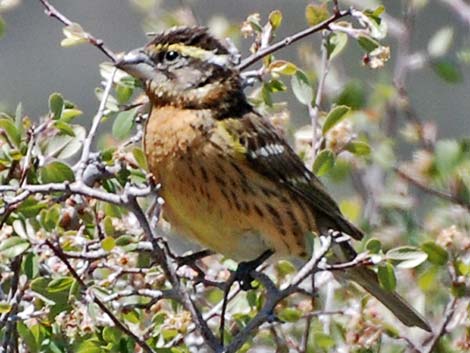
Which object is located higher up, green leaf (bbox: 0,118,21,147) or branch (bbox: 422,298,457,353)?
green leaf (bbox: 0,118,21,147)

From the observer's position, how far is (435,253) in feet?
10.4

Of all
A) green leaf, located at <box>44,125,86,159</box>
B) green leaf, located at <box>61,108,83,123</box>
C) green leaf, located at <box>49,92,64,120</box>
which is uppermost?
green leaf, located at <box>49,92,64,120</box>

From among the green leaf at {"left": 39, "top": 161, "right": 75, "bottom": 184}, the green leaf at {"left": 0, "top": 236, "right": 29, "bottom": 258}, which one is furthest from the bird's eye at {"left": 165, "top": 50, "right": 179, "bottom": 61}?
the green leaf at {"left": 0, "top": 236, "right": 29, "bottom": 258}

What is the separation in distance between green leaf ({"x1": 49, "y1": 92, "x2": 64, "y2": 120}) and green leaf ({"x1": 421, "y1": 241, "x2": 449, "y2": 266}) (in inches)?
33.0

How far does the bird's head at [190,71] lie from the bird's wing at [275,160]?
0.26ft

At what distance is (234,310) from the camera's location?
331 cm

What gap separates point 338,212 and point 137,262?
2.55ft

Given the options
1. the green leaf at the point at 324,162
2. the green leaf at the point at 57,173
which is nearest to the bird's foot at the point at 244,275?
the green leaf at the point at 324,162

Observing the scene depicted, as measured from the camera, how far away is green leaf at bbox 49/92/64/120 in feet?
9.89

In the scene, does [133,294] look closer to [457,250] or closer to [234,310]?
[234,310]

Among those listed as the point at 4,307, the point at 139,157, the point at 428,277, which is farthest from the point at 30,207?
the point at 428,277

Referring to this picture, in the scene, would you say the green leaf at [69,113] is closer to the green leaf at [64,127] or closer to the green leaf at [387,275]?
the green leaf at [64,127]

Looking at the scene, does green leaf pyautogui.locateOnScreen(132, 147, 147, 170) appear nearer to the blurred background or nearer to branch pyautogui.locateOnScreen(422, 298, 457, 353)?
branch pyautogui.locateOnScreen(422, 298, 457, 353)

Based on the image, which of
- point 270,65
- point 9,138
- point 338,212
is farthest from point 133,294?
point 338,212
